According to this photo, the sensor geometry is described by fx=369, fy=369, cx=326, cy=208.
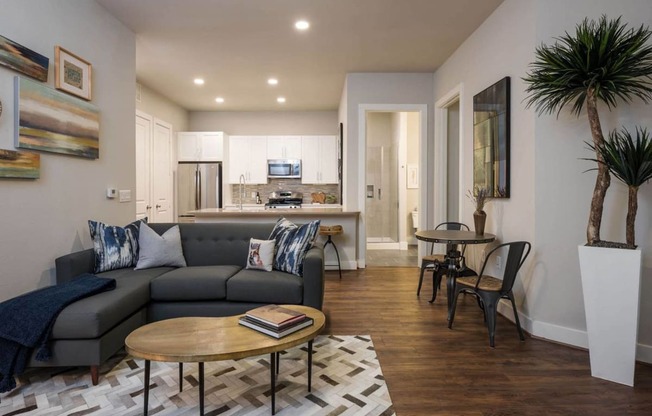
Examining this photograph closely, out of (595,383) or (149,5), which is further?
(149,5)

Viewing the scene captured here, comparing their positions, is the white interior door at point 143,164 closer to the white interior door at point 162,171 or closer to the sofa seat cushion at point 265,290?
the white interior door at point 162,171

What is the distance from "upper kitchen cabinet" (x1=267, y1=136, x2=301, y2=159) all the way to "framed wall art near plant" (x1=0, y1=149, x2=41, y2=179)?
4.98m

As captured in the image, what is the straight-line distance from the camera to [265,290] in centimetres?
287

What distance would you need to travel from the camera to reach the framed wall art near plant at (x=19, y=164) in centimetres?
243

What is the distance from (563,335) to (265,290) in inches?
90.8

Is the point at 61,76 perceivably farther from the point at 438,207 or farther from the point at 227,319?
the point at 438,207

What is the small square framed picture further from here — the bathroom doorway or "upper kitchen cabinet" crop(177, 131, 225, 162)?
the bathroom doorway

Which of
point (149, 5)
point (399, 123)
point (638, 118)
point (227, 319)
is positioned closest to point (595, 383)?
point (638, 118)

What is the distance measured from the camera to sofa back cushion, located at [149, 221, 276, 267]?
11.5 feet

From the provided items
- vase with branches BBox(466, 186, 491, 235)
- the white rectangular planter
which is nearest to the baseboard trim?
the white rectangular planter

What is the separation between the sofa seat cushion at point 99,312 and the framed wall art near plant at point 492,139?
315 centimetres

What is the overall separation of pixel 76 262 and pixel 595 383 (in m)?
3.60

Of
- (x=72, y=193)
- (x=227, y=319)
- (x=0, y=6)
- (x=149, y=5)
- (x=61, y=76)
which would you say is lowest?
(x=227, y=319)

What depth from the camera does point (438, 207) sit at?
5262 millimetres
